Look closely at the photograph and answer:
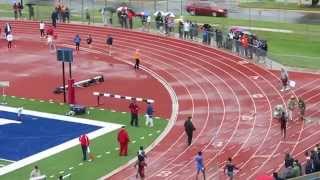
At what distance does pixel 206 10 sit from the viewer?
202ft

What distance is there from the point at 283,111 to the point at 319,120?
6.93 ft

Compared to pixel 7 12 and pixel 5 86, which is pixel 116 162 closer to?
pixel 5 86

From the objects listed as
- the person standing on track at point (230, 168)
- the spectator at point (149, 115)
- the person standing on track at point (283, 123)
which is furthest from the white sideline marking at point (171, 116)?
the person standing on track at point (283, 123)

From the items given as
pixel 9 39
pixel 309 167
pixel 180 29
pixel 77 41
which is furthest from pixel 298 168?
pixel 9 39

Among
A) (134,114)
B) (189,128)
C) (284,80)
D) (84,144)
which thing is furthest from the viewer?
(284,80)

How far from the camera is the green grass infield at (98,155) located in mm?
27625

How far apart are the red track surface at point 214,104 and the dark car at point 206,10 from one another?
33.6 feet

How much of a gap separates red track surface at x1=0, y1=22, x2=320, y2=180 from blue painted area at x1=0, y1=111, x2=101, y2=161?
11.7 feet

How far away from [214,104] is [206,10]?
2637 cm

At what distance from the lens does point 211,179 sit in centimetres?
2656

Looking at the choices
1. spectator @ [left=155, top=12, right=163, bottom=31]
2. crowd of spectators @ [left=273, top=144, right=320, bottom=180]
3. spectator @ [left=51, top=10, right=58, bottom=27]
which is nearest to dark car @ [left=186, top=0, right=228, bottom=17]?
spectator @ [left=155, top=12, right=163, bottom=31]

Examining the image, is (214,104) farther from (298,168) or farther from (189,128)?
(298,168)

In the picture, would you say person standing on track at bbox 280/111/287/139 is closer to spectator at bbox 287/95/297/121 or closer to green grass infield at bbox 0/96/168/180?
spectator at bbox 287/95/297/121

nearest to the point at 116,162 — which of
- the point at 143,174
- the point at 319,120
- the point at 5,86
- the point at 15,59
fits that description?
the point at 143,174
